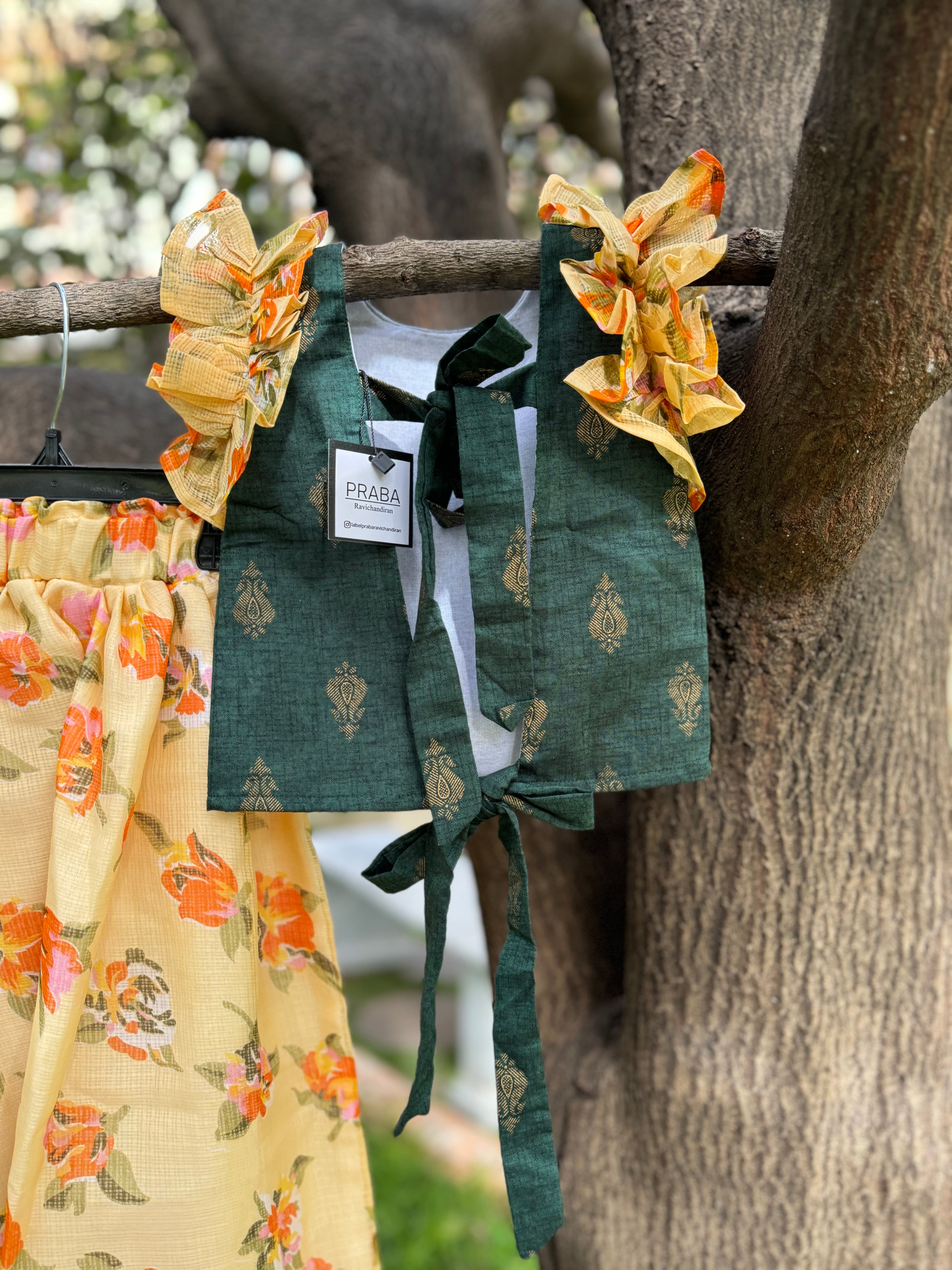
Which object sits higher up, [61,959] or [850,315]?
[850,315]

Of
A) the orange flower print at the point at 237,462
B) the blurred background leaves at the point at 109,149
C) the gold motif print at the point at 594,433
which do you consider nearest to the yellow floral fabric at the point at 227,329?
the orange flower print at the point at 237,462

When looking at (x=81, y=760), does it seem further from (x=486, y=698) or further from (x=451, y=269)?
(x=451, y=269)

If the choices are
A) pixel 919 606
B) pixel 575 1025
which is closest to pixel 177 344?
pixel 919 606

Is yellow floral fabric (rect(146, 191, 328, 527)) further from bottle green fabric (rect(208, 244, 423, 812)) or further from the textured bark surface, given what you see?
the textured bark surface

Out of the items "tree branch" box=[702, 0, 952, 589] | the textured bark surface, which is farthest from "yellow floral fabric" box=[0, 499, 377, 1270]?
the textured bark surface

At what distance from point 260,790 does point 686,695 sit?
34cm

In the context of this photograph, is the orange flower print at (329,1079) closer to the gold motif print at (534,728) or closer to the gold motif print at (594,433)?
the gold motif print at (534,728)

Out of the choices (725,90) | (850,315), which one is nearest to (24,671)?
(850,315)

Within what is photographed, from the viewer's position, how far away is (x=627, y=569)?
74 centimetres

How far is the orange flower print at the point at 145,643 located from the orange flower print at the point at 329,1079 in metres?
0.35

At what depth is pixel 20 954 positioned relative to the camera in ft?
2.52

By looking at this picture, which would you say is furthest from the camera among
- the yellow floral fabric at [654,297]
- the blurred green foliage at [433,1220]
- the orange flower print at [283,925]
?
the blurred green foliage at [433,1220]

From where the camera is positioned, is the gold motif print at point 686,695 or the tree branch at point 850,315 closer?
the tree branch at point 850,315

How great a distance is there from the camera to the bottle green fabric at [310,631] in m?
0.72
